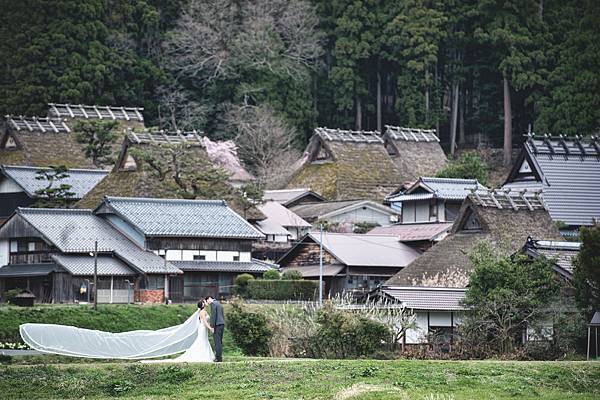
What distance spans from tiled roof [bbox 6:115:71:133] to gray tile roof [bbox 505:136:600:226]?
20.3m

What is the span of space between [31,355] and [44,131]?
32.9m

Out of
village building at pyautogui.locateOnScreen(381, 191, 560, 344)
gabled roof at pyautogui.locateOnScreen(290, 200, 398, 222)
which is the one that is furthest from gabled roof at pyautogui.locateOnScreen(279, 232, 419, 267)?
gabled roof at pyautogui.locateOnScreen(290, 200, 398, 222)

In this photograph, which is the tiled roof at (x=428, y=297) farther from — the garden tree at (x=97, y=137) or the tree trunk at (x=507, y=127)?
the tree trunk at (x=507, y=127)

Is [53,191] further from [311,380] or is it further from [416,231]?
[311,380]

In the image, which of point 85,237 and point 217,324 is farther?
point 85,237

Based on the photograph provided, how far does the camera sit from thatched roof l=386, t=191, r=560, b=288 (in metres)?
40.3

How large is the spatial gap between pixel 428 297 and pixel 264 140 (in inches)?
1366

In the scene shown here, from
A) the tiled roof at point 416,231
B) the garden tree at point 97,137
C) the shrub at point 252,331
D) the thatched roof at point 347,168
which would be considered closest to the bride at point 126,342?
the shrub at point 252,331

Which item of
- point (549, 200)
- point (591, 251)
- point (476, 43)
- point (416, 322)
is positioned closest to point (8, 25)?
point (476, 43)

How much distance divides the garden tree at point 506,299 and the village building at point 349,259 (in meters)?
13.5

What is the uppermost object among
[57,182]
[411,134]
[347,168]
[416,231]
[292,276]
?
[411,134]

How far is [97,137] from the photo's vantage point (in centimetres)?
5772

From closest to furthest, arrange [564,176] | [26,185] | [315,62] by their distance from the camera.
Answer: [26,185] → [564,176] → [315,62]

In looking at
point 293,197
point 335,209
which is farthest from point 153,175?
point 293,197
